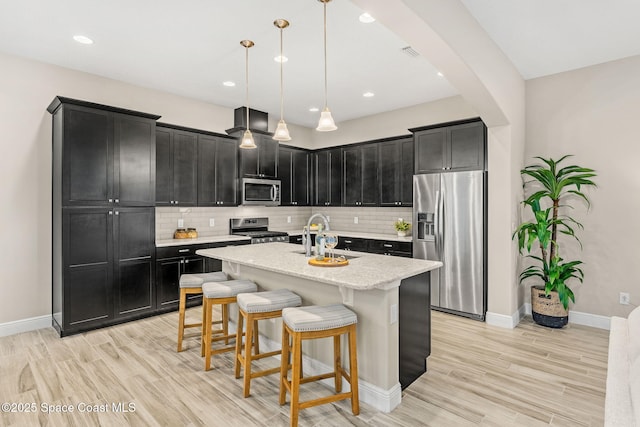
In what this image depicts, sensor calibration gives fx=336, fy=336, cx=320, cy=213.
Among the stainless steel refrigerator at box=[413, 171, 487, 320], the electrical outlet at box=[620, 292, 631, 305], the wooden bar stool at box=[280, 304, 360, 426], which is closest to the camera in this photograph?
the wooden bar stool at box=[280, 304, 360, 426]

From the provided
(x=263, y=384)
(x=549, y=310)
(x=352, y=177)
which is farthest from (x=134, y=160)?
(x=549, y=310)

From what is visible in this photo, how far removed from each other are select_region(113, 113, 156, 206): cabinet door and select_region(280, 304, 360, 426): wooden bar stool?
2848mm

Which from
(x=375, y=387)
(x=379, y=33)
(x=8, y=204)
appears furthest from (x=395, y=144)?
(x=8, y=204)

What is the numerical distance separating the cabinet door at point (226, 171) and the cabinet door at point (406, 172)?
263cm

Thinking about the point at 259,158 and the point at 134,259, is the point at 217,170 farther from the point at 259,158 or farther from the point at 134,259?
the point at 134,259

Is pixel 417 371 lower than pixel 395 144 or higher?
lower

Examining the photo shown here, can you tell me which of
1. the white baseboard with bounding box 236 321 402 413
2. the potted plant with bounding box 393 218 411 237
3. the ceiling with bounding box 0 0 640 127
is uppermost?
the ceiling with bounding box 0 0 640 127

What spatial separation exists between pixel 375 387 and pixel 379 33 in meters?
3.03

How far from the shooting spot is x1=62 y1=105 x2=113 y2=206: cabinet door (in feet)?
11.8

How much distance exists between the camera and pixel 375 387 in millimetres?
2354

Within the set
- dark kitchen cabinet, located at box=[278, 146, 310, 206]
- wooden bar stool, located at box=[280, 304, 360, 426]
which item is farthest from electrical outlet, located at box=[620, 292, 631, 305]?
dark kitchen cabinet, located at box=[278, 146, 310, 206]

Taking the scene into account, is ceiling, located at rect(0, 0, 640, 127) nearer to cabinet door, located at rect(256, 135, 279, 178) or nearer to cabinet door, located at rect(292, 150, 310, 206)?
cabinet door, located at rect(256, 135, 279, 178)

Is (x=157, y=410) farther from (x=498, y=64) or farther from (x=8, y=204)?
(x=498, y=64)

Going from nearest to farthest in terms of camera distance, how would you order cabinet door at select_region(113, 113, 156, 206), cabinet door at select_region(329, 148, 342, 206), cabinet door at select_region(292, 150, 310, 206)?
cabinet door at select_region(113, 113, 156, 206) < cabinet door at select_region(329, 148, 342, 206) < cabinet door at select_region(292, 150, 310, 206)
